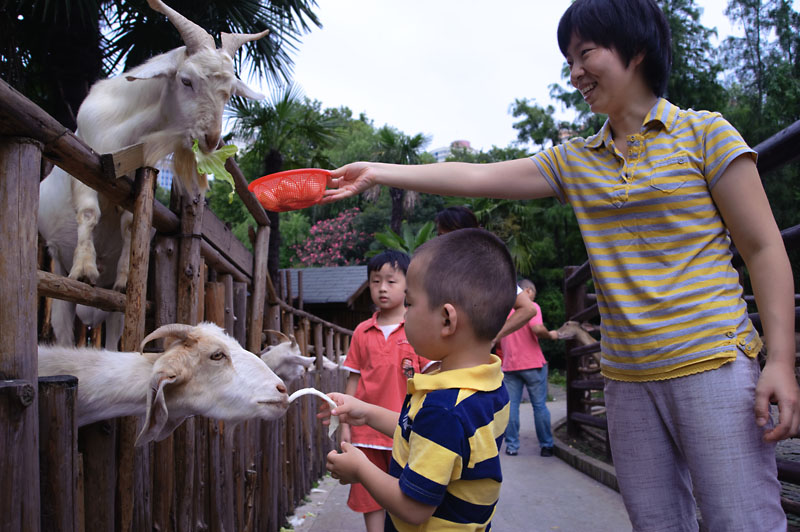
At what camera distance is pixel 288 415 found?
531 centimetres

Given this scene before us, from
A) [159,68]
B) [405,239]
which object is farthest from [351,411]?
[405,239]

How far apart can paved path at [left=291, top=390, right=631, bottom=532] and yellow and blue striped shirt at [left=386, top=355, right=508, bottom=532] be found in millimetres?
2881

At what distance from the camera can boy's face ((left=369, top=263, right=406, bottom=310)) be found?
3.58m

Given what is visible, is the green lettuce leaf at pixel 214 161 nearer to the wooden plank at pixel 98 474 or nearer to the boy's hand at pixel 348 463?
the wooden plank at pixel 98 474

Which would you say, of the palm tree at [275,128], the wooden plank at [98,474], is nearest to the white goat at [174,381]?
the wooden plank at [98,474]

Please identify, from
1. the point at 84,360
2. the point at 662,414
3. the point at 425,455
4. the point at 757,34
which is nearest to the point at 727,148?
the point at 662,414

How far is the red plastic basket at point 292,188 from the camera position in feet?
6.79

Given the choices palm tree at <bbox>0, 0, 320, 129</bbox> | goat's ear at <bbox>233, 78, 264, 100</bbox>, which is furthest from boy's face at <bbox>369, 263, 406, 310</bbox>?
palm tree at <bbox>0, 0, 320, 129</bbox>

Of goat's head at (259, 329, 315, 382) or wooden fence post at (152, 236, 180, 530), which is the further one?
goat's head at (259, 329, 315, 382)

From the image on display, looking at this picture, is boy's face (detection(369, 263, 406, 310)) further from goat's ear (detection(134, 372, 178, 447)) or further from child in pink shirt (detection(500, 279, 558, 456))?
child in pink shirt (detection(500, 279, 558, 456))

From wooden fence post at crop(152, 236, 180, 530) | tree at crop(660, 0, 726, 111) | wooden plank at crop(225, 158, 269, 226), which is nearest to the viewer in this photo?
wooden fence post at crop(152, 236, 180, 530)

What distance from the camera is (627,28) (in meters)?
1.76

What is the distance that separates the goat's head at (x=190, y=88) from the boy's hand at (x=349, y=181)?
1204mm

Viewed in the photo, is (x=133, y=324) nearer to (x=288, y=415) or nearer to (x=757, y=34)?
(x=288, y=415)
